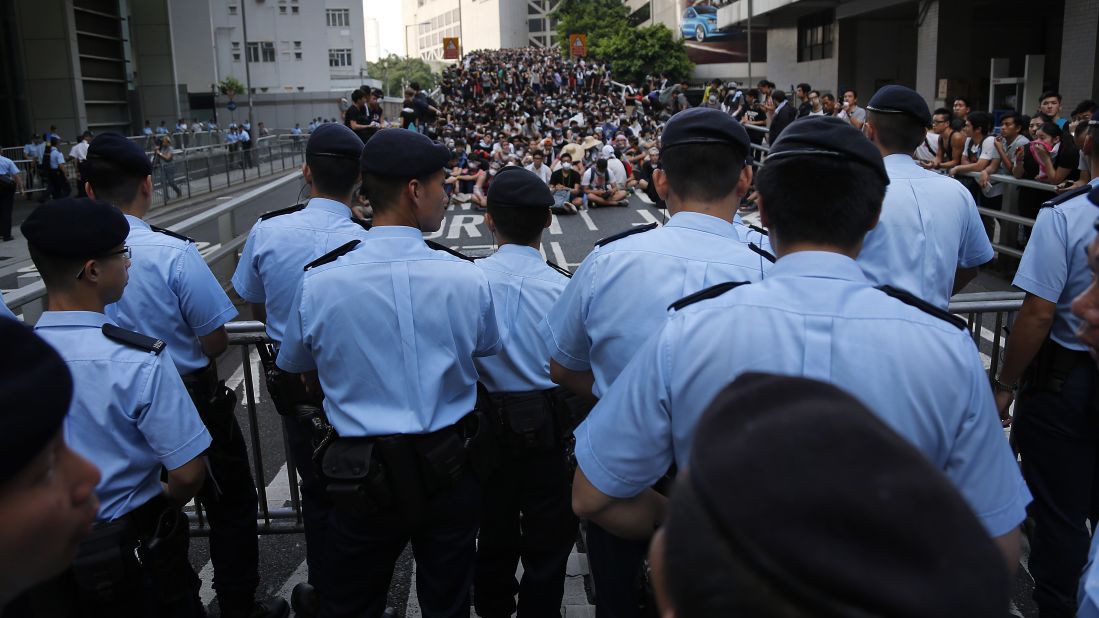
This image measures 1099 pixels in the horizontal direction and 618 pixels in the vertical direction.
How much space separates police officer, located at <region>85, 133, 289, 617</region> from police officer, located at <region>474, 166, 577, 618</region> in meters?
1.03

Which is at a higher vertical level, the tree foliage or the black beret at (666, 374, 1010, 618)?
the tree foliage

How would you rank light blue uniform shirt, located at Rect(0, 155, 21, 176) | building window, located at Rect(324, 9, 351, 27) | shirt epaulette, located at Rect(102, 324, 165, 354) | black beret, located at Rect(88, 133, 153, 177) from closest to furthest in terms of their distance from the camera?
shirt epaulette, located at Rect(102, 324, 165, 354) < black beret, located at Rect(88, 133, 153, 177) < light blue uniform shirt, located at Rect(0, 155, 21, 176) < building window, located at Rect(324, 9, 351, 27)

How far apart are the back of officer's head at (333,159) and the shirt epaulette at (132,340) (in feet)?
4.85

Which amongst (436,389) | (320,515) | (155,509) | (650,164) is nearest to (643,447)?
(436,389)

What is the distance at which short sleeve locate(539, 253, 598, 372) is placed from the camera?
2.59 meters

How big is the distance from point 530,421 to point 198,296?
4.79 feet

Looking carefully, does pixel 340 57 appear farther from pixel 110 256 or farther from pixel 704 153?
pixel 704 153

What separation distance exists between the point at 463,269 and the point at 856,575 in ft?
7.52

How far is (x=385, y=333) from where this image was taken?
9.18ft

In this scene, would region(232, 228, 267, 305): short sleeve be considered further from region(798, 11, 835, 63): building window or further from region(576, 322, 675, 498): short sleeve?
region(798, 11, 835, 63): building window

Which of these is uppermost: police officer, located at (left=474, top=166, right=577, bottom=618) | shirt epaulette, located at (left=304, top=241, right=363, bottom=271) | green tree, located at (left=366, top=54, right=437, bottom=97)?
green tree, located at (left=366, top=54, right=437, bottom=97)

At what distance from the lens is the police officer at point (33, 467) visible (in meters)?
1.23

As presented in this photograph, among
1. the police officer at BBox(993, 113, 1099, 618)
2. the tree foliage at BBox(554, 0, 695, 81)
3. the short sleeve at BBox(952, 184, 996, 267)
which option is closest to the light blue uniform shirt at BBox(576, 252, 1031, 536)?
the police officer at BBox(993, 113, 1099, 618)

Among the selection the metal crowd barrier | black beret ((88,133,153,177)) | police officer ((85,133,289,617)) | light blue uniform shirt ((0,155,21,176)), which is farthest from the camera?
light blue uniform shirt ((0,155,21,176))
